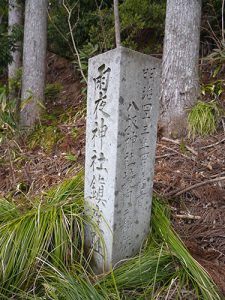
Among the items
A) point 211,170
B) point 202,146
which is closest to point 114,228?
point 211,170

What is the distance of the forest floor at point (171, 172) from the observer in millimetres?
2994

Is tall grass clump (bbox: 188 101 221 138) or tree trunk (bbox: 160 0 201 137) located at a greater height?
tree trunk (bbox: 160 0 201 137)

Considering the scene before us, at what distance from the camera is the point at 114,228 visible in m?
2.47

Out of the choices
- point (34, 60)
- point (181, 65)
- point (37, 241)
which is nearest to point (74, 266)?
point (37, 241)

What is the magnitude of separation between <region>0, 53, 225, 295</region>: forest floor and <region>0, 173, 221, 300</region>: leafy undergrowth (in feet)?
0.81

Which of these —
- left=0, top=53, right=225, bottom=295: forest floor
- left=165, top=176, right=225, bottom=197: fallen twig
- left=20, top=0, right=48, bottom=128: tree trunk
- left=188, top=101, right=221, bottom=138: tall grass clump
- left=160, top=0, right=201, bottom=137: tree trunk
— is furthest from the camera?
left=20, top=0, right=48, bottom=128: tree trunk

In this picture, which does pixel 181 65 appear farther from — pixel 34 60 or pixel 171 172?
pixel 34 60

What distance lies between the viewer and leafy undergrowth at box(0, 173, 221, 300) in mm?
2254

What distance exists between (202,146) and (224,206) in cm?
107

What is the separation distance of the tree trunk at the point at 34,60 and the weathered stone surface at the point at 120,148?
3564 millimetres

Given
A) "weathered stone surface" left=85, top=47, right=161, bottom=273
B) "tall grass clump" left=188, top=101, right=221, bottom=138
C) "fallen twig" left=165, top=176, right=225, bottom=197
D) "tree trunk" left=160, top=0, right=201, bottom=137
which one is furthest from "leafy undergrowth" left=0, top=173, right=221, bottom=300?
"tree trunk" left=160, top=0, right=201, bottom=137

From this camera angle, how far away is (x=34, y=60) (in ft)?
19.7

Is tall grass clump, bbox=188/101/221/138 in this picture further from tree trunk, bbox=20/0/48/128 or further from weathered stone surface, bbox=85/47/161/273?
tree trunk, bbox=20/0/48/128

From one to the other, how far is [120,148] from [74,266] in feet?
2.95
